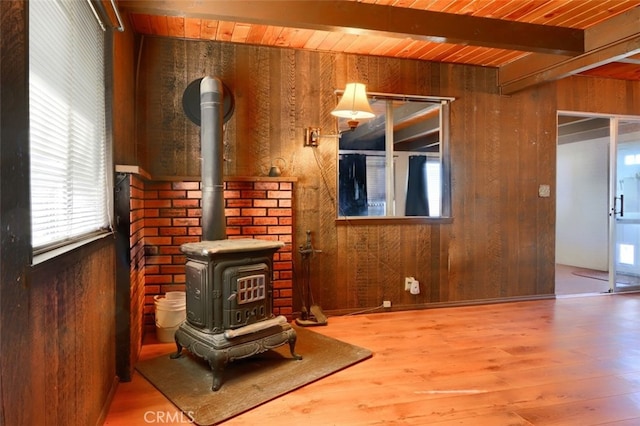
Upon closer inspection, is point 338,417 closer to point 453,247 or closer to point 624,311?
point 453,247

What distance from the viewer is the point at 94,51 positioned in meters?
1.94

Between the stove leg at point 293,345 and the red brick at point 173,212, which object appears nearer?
the stove leg at point 293,345

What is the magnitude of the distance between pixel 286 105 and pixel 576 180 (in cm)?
531

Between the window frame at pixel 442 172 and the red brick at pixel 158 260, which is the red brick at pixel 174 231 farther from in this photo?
the window frame at pixel 442 172

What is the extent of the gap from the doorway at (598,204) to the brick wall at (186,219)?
3.22 meters

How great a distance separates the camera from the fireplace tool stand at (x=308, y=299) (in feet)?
10.8

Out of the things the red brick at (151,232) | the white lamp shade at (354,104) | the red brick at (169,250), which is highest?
the white lamp shade at (354,104)

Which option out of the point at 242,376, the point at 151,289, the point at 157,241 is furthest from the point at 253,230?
the point at 242,376

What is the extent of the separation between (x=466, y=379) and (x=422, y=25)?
2264 millimetres

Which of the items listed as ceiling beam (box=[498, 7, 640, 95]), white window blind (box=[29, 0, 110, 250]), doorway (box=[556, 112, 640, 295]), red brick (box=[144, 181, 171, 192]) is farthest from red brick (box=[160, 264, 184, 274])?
doorway (box=[556, 112, 640, 295])

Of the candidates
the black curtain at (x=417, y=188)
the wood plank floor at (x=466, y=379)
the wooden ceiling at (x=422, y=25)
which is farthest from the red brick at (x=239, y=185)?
the black curtain at (x=417, y=188)

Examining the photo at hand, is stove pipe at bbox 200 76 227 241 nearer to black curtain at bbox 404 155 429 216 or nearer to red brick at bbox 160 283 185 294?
red brick at bbox 160 283 185 294

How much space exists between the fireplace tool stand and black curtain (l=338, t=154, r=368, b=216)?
1.58ft

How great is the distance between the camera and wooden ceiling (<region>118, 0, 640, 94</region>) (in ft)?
8.09
